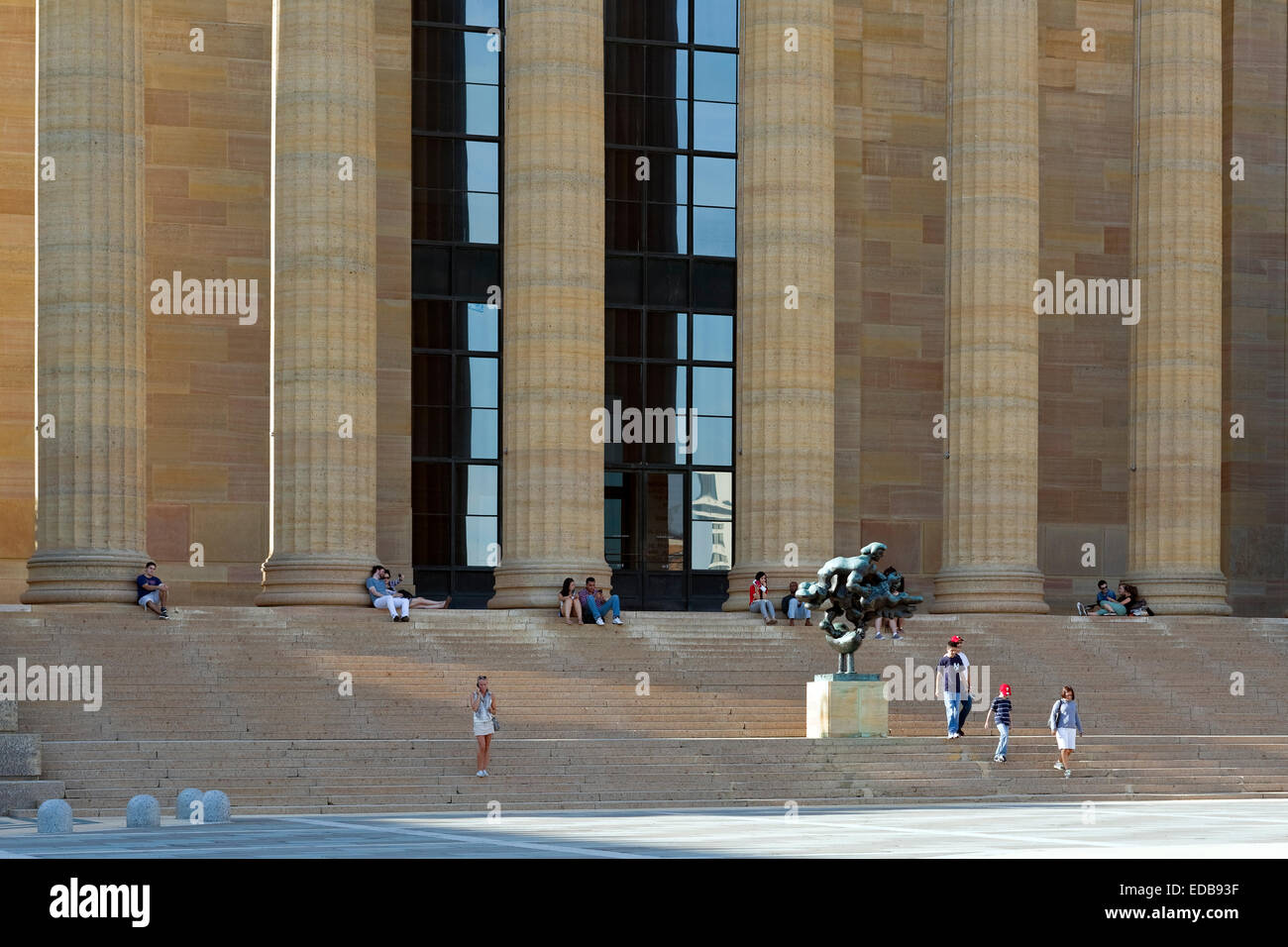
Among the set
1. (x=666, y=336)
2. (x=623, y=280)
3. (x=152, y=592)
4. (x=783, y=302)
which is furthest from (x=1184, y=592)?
(x=152, y=592)

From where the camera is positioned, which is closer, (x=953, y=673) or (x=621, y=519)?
(x=953, y=673)

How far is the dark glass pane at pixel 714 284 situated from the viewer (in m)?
63.9

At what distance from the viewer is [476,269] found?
62.1 m

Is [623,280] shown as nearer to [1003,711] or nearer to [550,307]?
[550,307]

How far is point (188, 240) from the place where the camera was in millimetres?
58750

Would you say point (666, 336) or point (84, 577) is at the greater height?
point (666, 336)

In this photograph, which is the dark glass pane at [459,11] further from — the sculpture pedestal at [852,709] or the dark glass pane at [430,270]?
the sculpture pedestal at [852,709]

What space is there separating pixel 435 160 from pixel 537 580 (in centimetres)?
1465

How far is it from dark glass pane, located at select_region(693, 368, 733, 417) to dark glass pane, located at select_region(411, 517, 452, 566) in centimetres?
803

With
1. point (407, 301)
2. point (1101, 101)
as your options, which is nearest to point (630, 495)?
point (407, 301)

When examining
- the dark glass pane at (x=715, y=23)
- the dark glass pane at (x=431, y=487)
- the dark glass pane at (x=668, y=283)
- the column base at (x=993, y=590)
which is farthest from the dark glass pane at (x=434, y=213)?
the column base at (x=993, y=590)

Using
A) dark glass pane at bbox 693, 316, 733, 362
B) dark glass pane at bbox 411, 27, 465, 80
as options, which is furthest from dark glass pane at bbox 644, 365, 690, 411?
dark glass pane at bbox 411, 27, 465, 80

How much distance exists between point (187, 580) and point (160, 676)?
45.3 ft
